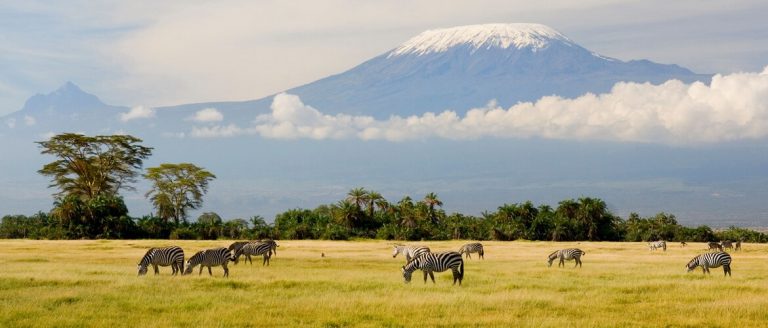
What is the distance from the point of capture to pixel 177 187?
11381 centimetres

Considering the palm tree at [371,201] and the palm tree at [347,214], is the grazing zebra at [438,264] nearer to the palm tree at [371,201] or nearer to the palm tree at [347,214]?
the palm tree at [347,214]

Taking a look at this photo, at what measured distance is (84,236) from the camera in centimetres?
9206

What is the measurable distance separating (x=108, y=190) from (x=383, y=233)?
115 feet

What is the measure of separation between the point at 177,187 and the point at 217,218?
10740 millimetres

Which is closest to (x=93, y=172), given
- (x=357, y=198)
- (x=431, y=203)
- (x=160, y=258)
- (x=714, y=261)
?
(x=357, y=198)

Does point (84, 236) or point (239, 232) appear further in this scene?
point (239, 232)

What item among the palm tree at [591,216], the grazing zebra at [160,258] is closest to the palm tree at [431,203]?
the palm tree at [591,216]

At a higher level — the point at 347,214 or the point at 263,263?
the point at 347,214

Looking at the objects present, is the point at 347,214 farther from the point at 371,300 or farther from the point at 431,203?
the point at 371,300

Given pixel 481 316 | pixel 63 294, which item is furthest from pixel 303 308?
pixel 63 294

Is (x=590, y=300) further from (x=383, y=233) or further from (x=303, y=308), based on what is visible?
(x=383, y=233)

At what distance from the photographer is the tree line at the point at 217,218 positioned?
93.7 m

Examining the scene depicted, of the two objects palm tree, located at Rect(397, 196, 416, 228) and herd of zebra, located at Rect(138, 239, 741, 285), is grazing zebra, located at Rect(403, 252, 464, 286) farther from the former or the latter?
Answer: palm tree, located at Rect(397, 196, 416, 228)

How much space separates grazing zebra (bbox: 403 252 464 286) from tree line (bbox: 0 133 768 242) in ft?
219
